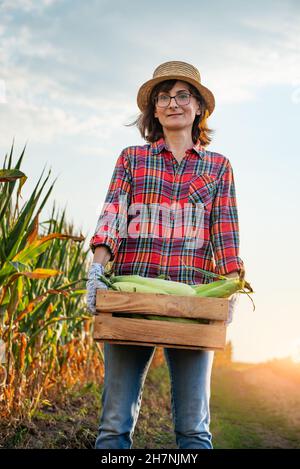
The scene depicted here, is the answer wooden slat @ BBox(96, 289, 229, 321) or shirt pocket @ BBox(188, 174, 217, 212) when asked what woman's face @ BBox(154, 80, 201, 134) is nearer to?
shirt pocket @ BBox(188, 174, 217, 212)

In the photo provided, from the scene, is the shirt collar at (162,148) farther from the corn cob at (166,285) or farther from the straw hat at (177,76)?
the corn cob at (166,285)

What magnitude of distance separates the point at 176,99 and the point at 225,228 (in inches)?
26.2

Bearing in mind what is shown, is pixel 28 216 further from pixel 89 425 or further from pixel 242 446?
pixel 242 446

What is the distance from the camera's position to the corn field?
3.99 metres

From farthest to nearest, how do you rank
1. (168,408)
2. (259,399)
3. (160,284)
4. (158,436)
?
(259,399)
(168,408)
(158,436)
(160,284)

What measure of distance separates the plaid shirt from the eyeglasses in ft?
0.70

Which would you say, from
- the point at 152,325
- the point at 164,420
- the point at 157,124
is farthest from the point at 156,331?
the point at 164,420

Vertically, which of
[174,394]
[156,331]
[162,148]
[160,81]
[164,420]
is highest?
[160,81]

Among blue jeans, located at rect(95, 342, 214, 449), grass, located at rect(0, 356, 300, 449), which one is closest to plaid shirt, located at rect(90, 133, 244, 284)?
blue jeans, located at rect(95, 342, 214, 449)

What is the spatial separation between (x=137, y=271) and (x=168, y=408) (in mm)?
4269

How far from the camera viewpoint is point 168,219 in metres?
3.00

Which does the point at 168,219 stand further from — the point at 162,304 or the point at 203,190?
the point at 162,304

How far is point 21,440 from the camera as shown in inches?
164

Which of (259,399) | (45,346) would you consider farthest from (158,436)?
(259,399)
